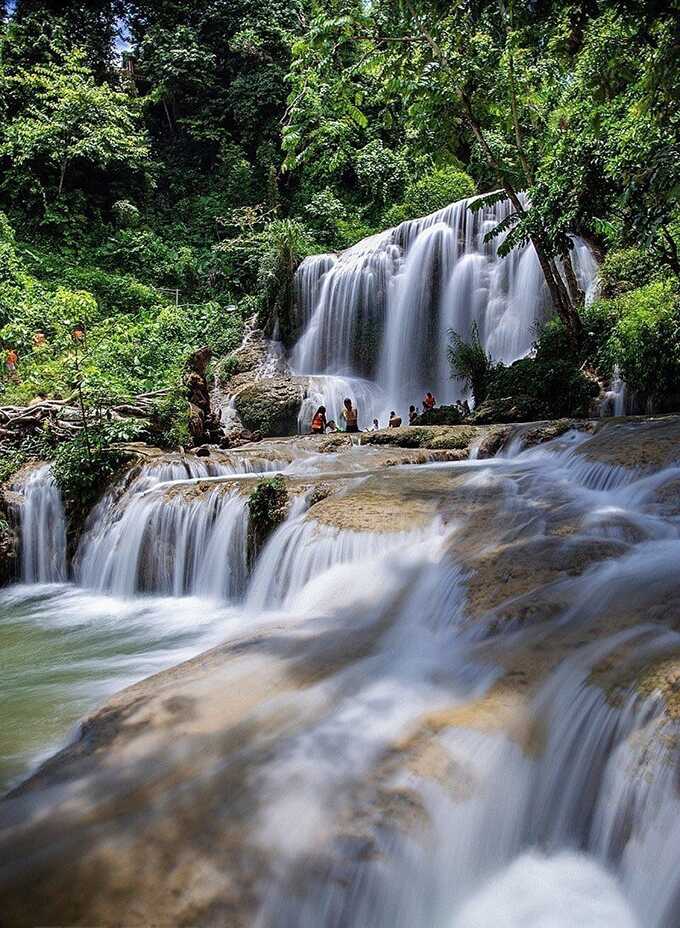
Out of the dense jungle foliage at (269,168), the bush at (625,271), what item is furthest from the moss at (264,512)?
the bush at (625,271)

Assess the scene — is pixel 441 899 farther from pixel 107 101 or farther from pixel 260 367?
pixel 107 101

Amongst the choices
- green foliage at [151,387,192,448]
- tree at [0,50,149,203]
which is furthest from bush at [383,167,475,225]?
green foliage at [151,387,192,448]

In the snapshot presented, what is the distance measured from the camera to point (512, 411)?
12.4m

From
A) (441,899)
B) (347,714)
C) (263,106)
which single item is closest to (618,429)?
(347,714)

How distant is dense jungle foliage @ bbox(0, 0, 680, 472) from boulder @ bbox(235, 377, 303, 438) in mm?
2172

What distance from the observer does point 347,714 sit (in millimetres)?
3246

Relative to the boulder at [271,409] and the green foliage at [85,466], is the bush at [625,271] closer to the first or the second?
the boulder at [271,409]

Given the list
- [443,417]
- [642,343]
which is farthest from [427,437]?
[642,343]

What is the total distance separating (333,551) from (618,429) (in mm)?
4878

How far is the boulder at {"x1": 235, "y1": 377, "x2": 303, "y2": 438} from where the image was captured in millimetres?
16594

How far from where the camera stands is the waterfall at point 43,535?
30.1 feet

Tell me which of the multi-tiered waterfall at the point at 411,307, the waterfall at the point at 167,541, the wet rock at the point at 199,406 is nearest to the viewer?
the waterfall at the point at 167,541

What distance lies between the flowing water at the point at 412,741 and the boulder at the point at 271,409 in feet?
35.2

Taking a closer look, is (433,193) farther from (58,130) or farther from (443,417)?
(443,417)
